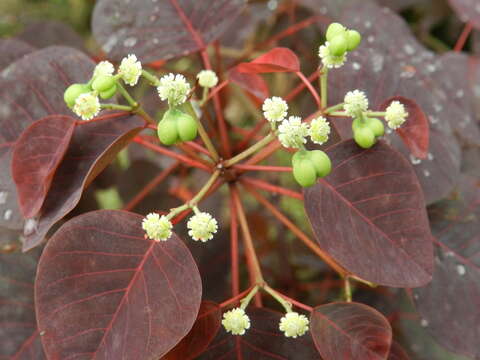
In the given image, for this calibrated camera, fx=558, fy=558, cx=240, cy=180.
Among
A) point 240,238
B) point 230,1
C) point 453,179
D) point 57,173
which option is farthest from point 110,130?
point 240,238

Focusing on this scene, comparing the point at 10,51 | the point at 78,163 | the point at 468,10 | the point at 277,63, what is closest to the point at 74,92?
the point at 78,163

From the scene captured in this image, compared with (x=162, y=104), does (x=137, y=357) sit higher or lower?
higher

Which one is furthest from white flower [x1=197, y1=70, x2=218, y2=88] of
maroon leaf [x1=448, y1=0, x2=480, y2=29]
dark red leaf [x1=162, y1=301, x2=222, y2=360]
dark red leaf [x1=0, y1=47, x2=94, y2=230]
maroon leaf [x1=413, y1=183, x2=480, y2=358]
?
maroon leaf [x1=448, y1=0, x2=480, y2=29]

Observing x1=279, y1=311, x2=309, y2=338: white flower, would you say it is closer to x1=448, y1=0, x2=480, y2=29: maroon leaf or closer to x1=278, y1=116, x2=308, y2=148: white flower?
x1=278, y1=116, x2=308, y2=148: white flower

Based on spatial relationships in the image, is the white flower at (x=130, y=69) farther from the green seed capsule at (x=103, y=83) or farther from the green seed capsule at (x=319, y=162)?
the green seed capsule at (x=319, y=162)

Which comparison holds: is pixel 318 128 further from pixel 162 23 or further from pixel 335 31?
pixel 162 23

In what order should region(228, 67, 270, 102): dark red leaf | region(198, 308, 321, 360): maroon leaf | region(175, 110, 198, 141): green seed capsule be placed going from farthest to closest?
region(228, 67, 270, 102): dark red leaf < region(198, 308, 321, 360): maroon leaf < region(175, 110, 198, 141): green seed capsule

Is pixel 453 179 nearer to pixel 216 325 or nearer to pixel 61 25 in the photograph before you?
pixel 216 325
